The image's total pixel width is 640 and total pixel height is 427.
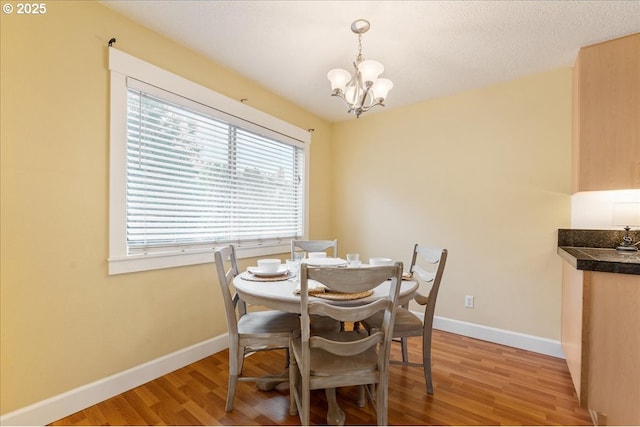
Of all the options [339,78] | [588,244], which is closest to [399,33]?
[339,78]

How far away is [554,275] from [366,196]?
6.31ft

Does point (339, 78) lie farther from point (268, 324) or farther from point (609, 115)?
point (609, 115)

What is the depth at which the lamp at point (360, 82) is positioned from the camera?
5.69ft

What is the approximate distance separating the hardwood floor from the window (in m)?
0.81

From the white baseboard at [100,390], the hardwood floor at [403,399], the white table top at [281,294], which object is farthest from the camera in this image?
the hardwood floor at [403,399]

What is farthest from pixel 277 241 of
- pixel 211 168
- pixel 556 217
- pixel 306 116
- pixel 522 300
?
pixel 556 217

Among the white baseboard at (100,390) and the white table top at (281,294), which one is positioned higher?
the white table top at (281,294)

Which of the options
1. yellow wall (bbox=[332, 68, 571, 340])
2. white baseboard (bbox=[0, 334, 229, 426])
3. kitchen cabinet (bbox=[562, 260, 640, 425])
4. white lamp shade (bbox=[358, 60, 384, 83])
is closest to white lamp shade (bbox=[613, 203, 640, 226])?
yellow wall (bbox=[332, 68, 571, 340])

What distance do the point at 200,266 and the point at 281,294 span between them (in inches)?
46.8

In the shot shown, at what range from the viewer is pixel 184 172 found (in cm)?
222

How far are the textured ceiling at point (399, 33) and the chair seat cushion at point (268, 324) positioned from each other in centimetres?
194

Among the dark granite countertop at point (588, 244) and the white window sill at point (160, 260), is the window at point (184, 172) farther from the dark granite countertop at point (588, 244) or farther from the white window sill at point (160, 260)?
the dark granite countertop at point (588, 244)

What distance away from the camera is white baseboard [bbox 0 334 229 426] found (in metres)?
1.51

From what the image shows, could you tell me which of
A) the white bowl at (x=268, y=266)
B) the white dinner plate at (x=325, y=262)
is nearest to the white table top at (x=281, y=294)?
the white bowl at (x=268, y=266)
